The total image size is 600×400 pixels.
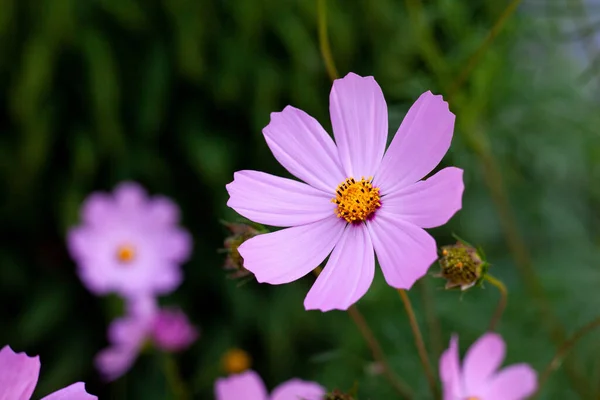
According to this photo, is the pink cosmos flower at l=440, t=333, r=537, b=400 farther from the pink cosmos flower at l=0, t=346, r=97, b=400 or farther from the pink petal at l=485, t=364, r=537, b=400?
the pink cosmos flower at l=0, t=346, r=97, b=400

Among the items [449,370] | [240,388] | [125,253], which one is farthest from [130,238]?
[449,370]

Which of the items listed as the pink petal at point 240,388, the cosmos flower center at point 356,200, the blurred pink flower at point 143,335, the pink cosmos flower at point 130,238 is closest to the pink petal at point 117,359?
the blurred pink flower at point 143,335

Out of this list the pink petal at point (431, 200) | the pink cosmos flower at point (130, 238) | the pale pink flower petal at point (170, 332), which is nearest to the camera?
the pink petal at point (431, 200)

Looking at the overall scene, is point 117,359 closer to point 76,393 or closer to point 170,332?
point 170,332

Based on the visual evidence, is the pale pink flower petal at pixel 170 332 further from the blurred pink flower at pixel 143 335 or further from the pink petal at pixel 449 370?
the pink petal at pixel 449 370

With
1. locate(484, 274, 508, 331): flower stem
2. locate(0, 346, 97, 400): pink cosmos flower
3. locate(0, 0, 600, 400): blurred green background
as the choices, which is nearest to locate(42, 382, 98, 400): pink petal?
locate(0, 346, 97, 400): pink cosmos flower

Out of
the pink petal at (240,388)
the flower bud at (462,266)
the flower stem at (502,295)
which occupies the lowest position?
the pink petal at (240,388)

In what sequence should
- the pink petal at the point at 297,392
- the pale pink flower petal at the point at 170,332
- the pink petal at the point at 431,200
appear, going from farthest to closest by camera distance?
1. the pale pink flower petal at the point at 170,332
2. the pink petal at the point at 297,392
3. the pink petal at the point at 431,200

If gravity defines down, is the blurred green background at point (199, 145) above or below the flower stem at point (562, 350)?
above
